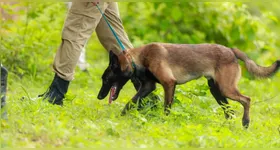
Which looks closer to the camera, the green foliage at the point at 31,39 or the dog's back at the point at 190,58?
the dog's back at the point at 190,58

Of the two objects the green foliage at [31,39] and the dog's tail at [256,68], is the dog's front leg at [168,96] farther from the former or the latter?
the green foliage at [31,39]

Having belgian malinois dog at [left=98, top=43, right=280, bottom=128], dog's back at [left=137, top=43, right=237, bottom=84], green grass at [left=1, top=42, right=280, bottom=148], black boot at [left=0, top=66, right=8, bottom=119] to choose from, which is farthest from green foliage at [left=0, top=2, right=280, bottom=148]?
dog's back at [left=137, top=43, right=237, bottom=84]

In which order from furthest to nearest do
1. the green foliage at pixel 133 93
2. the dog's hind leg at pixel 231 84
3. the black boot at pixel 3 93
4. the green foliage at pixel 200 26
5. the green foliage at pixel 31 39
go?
the green foliage at pixel 200 26
the green foliage at pixel 31 39
the dog's hind leg at pixel 231 84
the black boot at pixel 3 93
the green foliage at pixel 133 93

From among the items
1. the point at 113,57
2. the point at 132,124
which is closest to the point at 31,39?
the point at 113,57

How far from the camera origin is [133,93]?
9.16 meters

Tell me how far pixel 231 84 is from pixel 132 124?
56.9 inches

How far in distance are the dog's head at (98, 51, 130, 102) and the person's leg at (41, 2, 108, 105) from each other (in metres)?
0.40

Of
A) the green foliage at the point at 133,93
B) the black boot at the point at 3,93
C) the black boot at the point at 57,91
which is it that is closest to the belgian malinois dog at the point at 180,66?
the green foliage at the point at 133,93

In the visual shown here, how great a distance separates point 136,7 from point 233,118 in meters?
7.08

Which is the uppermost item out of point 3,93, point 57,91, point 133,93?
point 3,93

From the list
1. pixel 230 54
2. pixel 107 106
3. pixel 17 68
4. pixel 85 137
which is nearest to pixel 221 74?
pixel 230 54

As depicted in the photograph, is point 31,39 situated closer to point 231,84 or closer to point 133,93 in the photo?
point 133,93

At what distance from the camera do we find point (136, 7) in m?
13.6

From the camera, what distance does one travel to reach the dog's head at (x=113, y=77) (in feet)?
24.1
